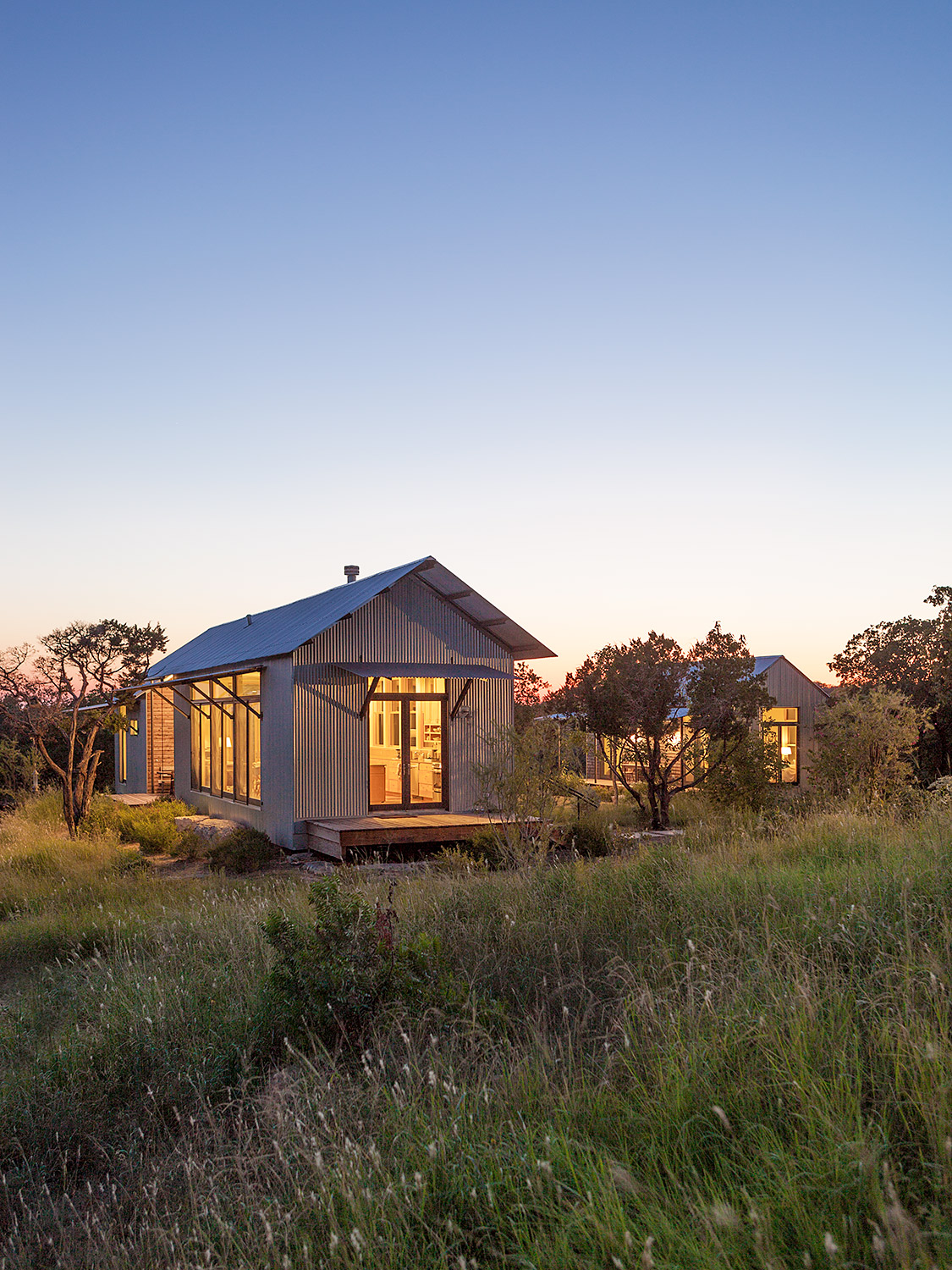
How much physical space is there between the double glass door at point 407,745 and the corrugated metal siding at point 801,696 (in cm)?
1289

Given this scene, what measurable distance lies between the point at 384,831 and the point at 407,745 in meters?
2.32

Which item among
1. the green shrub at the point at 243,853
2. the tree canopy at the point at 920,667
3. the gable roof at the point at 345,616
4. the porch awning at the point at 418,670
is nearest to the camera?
the green shrub at the point at 243,853

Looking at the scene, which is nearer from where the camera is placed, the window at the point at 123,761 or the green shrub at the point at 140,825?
the green shrub at the point at 140,825

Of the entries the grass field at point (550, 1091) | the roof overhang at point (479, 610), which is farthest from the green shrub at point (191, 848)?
the grass field at point (550, 1091)

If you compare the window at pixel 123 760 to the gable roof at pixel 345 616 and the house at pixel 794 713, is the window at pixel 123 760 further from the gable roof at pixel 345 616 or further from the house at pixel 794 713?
the house at pixel 794 713

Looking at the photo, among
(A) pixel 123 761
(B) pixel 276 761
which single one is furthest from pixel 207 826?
(A) pixel 123 761

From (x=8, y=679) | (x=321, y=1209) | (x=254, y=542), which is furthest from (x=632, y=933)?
(x=254, y=542)

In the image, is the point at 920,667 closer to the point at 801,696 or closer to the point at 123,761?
the point at 801,696

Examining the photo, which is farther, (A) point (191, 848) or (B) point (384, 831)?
(A) point (191, 848)

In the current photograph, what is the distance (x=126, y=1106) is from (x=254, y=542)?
16.3 metres

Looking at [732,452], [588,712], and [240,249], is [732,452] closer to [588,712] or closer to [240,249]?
[588,712]

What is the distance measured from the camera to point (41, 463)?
16125mm

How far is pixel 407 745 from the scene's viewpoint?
1611 centimetres

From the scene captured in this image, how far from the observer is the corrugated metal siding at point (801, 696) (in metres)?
25.6
